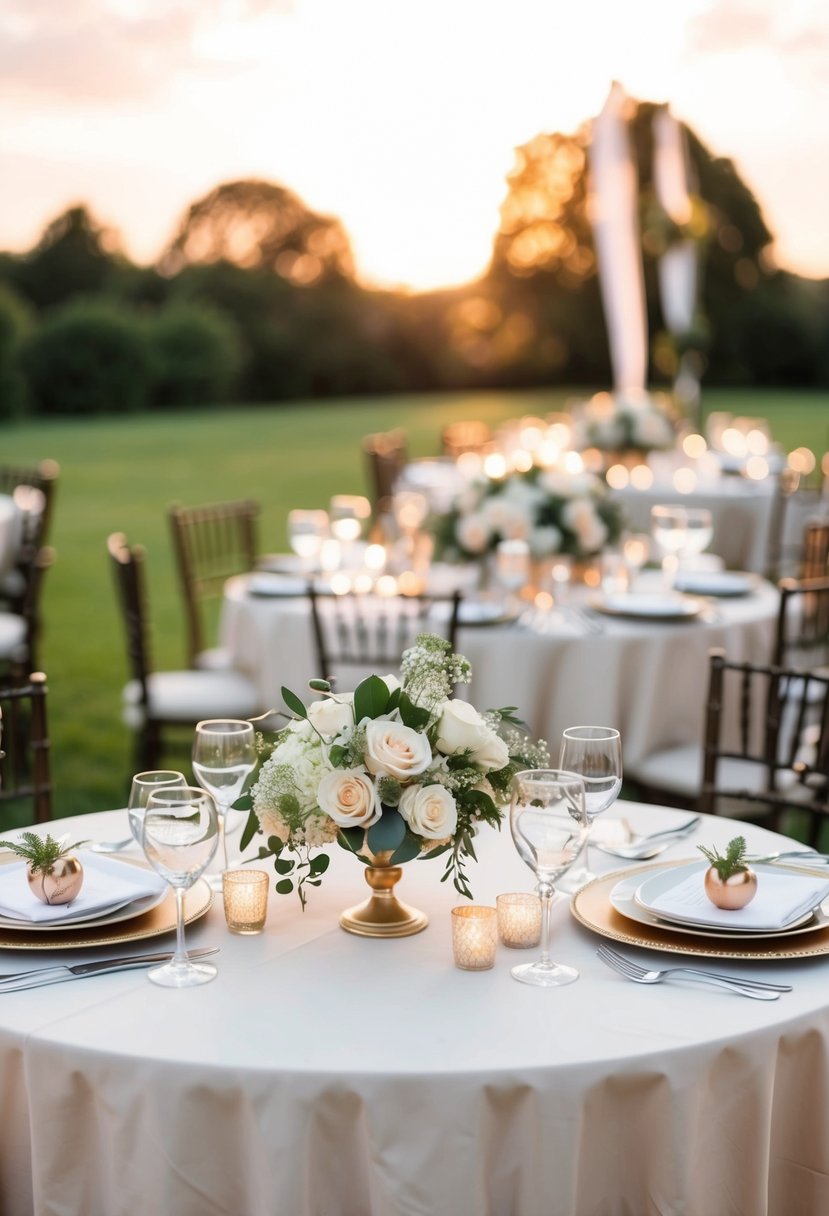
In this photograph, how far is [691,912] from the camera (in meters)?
1.99

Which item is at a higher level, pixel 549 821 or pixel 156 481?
pixel 549 821

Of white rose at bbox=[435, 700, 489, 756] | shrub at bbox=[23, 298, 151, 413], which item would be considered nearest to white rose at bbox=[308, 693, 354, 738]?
white rose at bbox=[435, 700, 489, 756]

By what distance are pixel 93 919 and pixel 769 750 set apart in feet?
6.93

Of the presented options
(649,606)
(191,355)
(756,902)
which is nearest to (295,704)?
(756,902)

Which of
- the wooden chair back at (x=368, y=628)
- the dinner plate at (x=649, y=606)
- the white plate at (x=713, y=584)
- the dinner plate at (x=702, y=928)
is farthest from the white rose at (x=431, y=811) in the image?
the white plate at (x=713, y=584)

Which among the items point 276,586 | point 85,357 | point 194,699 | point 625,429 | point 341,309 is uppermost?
point 341,309

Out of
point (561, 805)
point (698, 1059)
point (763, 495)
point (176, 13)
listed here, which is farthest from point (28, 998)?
point (176, 13)

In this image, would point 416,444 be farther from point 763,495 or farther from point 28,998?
point 28,998

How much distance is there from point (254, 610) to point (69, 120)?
16988 mm

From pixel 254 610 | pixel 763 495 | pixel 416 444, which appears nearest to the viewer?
pixel 254 610

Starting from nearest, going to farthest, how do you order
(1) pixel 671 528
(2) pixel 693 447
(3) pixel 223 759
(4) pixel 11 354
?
1. (3) pixel 223 759
2. (1) pixel 671 528
3. (2) pixel 693 447
4. (4) pixel 11 354

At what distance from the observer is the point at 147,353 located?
92.9 feet

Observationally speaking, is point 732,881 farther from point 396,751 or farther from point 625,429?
point 625,429

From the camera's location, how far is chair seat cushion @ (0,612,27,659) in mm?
5715
